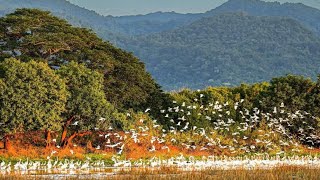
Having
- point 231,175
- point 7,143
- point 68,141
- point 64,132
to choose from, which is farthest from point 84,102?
point 231,175

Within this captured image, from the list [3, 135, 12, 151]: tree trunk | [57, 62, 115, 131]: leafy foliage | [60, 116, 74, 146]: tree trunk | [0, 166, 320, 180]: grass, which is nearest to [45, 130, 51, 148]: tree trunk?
[60, 116, 74, 146]: tree trunk

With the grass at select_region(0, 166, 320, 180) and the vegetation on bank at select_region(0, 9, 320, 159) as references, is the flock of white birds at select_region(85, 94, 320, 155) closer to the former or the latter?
the vegetation on bank at select_region(0, 9, 320, 159)

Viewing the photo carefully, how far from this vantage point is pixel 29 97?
3600 centimetres

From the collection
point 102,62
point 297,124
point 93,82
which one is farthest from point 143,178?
point 297,124

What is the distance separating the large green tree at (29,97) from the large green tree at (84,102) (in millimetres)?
982

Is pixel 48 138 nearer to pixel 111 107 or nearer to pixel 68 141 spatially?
pixel 68 141

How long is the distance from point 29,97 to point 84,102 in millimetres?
3442

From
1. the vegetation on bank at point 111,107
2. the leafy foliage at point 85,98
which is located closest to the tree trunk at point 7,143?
the vegetation on bank at point 111,107

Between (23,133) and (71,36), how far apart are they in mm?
7488

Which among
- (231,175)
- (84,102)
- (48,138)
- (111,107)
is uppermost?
(84,102)

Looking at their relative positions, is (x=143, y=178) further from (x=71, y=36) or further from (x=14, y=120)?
(x=71, y=36)

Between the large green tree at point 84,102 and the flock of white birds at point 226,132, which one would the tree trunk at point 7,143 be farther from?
the flock of white birds at point 226,132

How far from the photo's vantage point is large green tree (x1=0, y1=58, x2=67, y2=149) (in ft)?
117

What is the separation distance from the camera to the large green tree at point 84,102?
125 feet
